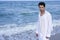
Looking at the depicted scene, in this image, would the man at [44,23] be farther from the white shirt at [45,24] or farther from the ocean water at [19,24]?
the ocean water at [19,24]

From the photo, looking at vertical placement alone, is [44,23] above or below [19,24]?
above

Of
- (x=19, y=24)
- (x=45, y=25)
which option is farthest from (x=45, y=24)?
(x=19, y=24)

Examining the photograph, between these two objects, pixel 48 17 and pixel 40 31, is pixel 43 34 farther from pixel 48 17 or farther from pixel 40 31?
pixel 48 17

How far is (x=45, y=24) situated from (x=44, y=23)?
3cm

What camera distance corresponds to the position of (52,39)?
6895mm

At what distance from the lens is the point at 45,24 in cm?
365

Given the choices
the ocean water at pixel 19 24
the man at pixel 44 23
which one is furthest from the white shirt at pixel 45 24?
the ocean water at pixel 19 24

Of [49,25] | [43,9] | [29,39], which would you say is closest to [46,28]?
[49,25]

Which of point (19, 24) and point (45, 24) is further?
point (19, 24)

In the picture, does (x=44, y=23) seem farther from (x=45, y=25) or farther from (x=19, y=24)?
(x=19, y=24)

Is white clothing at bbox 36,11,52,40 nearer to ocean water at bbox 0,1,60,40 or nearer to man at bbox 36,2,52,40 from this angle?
man at bbox 36,2,52,40

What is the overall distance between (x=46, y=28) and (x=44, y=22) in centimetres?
11

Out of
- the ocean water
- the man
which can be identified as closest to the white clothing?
the man

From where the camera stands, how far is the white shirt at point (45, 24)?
11.9 ft
